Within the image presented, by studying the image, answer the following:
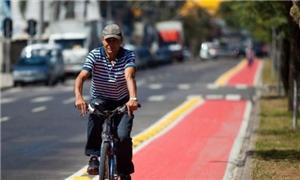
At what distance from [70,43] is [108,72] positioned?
40282 millimetres

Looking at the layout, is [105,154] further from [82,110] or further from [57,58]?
[57,58]

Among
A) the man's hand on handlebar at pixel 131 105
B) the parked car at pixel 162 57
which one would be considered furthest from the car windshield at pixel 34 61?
the man's hand on handlebar at pixel 131 105

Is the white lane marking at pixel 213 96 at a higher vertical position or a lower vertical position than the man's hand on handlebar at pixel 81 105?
lower

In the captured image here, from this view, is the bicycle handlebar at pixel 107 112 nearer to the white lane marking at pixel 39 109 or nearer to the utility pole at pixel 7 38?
the white lane marking at pixel 39 109

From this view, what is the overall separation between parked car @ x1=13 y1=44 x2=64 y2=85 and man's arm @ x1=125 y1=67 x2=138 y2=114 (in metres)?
31.0

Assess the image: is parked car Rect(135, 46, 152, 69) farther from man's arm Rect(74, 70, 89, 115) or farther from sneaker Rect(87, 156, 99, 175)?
man's arm Rect(74, 70, 89, 115)

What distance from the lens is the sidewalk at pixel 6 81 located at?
39094 mm

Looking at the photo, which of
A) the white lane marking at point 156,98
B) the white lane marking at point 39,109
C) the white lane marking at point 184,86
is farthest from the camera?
the white lane marking at point 184,86

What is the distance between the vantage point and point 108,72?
29.0 ft

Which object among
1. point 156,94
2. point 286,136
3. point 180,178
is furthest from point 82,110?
point 156,94

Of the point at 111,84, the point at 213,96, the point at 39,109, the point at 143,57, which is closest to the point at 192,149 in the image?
the point at 111,84

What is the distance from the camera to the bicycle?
27.7 ft

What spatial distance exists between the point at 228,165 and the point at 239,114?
1023 cm

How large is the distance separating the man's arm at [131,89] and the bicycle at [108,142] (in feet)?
0.38
